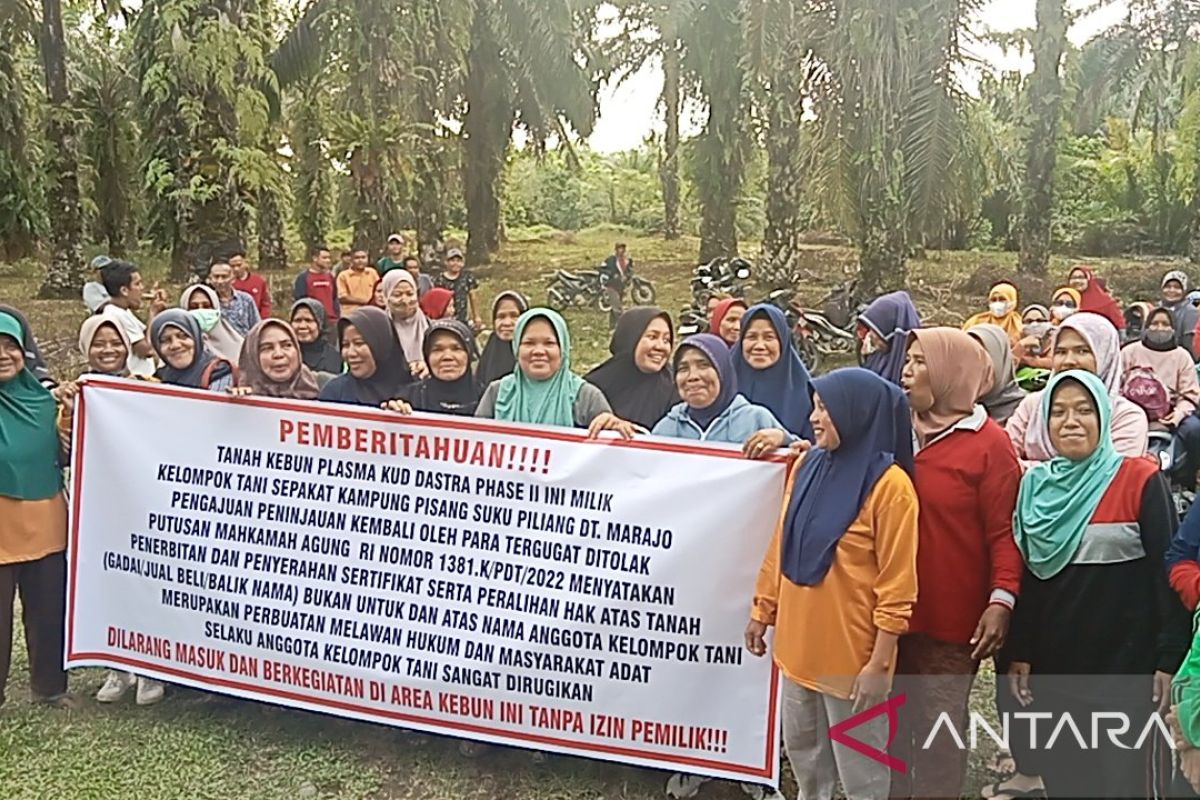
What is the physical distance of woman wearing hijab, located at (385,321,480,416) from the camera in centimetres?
392

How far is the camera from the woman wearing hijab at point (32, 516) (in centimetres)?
352

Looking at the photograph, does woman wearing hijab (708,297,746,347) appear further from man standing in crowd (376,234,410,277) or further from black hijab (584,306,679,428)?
man standing in crowd (376,234,410,277)

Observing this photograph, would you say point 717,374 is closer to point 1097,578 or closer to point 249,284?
point 1097,578

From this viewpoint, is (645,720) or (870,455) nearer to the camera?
(870,455)

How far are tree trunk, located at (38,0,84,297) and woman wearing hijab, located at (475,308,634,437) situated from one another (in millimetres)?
11194

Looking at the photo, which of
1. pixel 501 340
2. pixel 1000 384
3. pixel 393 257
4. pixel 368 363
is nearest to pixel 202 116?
pixel 393 257

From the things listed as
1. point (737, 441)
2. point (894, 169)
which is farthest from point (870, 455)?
point (894, 169)

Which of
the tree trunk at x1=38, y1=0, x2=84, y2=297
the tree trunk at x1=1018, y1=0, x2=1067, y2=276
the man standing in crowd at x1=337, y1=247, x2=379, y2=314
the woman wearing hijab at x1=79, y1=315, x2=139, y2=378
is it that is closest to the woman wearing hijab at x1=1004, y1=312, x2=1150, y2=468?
the woman wearing hijab at x1=79, y1=315, x2=139, y2=378

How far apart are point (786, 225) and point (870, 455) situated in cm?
1083

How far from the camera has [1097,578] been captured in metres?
2.60

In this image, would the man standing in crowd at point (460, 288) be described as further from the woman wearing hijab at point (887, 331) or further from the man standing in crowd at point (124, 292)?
the woman wearing hijab at point (887, 331)

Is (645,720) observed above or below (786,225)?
below

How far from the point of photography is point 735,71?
525 inches

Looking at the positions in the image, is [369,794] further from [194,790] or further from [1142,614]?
[1142,614]
